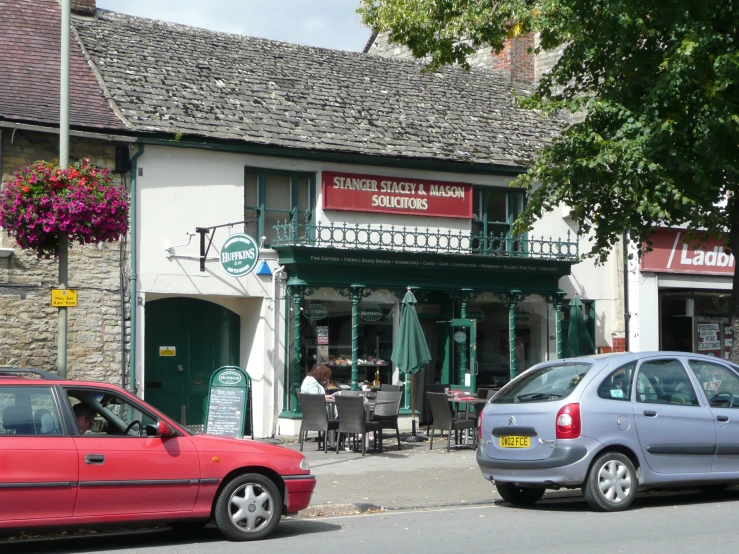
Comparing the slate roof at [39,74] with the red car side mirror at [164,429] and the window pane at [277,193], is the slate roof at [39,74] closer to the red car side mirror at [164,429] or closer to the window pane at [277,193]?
the window pane at [277,193]

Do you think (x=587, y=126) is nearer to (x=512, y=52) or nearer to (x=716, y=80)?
(x=716, y=80)

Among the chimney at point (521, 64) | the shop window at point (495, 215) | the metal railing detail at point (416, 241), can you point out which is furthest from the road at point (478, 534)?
the chimney at point (521, 64)

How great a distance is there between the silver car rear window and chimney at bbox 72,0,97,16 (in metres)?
14.0

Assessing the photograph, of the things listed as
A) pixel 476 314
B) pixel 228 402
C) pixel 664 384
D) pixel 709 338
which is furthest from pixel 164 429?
pixel 709 338

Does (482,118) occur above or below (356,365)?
above

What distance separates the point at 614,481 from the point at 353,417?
6.22m

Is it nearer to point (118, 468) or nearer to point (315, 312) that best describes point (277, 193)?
point (315, 312)

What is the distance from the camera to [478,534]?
9.55 metres

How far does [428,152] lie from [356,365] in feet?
14.7

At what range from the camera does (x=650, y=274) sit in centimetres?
2348

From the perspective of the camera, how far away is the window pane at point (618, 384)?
424 inches

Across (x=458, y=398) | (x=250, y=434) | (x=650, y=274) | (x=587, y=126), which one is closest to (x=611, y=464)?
(x=587, y=126)

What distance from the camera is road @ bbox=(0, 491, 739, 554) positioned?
881 centimetres

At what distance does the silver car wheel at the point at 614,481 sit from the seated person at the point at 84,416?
504 cm
